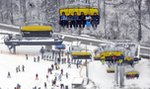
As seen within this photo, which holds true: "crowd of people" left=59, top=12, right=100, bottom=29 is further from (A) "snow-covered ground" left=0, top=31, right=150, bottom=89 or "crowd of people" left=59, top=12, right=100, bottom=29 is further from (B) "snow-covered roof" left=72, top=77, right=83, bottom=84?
(B) "snow-covered roof" left=72, top=77, right=83, bottom=84

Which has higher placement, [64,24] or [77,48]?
[64,24]

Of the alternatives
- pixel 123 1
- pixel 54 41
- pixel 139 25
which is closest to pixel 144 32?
pixel 139 25

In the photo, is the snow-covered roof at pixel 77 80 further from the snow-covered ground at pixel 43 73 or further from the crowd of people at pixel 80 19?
the crowd of people at pixel 80 19

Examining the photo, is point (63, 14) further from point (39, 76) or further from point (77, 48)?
point (77, 48)

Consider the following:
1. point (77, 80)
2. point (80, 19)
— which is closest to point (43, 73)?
point (77, 80)

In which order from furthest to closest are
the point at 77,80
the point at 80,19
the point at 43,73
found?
the point at 43,73, the point at 77,80, the point at 80,19

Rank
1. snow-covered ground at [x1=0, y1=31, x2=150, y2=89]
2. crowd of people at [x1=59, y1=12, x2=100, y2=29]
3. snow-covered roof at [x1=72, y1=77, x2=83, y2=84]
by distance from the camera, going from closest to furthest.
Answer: crowd of people at [x1=59, y1=12, x2=100, y2=29], snow-covered roof at [x1=72, y1=77, x2=83, y2=84], snow-covered ground at [x1=0, y1=31, x2=150, y2=89]

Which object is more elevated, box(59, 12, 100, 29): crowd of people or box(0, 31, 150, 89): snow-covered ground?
box(59, 12, 100, 29): crowd of people

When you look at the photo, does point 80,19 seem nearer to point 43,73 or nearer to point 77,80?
point 77,80

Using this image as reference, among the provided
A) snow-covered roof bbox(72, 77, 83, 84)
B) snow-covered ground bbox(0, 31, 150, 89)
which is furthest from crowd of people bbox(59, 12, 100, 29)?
snow-covered roof bbox(72, 77, 83, 84)

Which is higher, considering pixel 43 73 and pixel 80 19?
pixel 80 19

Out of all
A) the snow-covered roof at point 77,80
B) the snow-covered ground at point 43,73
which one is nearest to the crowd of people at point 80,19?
the snow-covered ground at point 43,73
